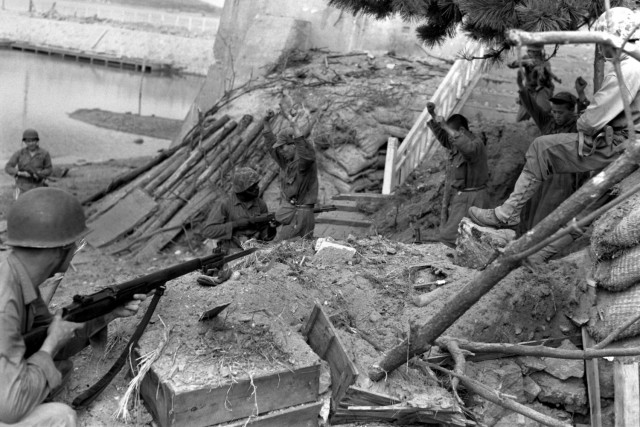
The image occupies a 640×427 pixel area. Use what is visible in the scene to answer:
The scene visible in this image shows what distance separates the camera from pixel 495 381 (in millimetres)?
4465

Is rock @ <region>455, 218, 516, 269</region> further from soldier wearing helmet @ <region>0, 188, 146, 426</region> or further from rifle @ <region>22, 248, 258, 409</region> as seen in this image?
soldier wearing helmet @ <region>0, 188, 146, 426</region>

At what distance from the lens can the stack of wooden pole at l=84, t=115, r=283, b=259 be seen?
38.4 ft

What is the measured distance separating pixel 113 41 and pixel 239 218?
42645mm

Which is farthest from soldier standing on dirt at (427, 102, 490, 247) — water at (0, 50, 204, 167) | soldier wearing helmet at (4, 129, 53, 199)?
water at (0, 50, 204, 167)

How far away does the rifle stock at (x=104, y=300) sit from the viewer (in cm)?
316

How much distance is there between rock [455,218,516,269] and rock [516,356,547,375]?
1.05 m

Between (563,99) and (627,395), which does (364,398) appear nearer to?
(627,395)

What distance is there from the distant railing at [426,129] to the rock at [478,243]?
5.07 m

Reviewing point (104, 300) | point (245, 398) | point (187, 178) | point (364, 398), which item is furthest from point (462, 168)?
point (187, 178)

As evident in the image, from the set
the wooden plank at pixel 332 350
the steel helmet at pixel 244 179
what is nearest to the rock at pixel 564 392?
the wooden plank at pixel 332 350

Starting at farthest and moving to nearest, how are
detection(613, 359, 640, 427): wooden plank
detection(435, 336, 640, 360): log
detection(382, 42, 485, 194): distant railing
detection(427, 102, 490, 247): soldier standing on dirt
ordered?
detection(382, 42, 485, 194): distant railing
detection(427, 102, 490, 247): soldier standing on dirt
detection(613, 359, 640, 427): wooden plank
detection(435, 336, 640, 360): log

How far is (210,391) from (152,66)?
133ft

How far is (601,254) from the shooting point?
4.84 metres

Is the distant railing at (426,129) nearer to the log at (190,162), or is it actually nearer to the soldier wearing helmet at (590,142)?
the log at (190,162)
